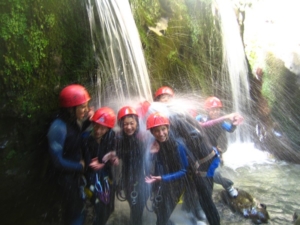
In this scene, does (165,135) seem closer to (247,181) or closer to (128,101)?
(128,101)

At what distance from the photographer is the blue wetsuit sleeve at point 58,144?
304cm

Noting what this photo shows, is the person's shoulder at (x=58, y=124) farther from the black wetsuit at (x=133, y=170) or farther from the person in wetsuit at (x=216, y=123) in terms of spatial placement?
the person in wetsuit at (x=216, y=123)

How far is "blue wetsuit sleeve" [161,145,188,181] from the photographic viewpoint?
3.51m

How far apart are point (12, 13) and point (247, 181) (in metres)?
5.72

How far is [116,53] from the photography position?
15.5 ft

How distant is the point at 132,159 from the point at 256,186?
3614 millimetres

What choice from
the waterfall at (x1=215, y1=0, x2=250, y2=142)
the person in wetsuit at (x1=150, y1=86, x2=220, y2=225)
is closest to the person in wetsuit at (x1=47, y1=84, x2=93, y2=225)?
the person in wetsuit at (x1=150, y1=86, x2=220, y2=225)

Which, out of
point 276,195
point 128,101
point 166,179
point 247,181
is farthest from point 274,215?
point 128,101

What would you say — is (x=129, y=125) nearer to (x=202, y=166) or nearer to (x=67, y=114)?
(x=67, y=114)

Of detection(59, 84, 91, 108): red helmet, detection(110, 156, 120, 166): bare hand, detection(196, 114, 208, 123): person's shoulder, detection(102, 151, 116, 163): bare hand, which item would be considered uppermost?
detection(59, 84, 91, 108): red helmet

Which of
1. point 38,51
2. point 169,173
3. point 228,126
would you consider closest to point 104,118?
point 169,173

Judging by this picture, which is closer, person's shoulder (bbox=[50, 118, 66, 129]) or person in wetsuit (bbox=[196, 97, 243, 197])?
person's shoulder (bbox=[50, 118, 66, 129])

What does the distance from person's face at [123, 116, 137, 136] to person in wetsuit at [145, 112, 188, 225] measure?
8.5 inches

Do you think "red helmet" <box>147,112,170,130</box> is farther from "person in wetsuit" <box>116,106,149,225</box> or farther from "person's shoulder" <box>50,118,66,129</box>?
"person's shoulder" <box>50,118,66,129</box>
